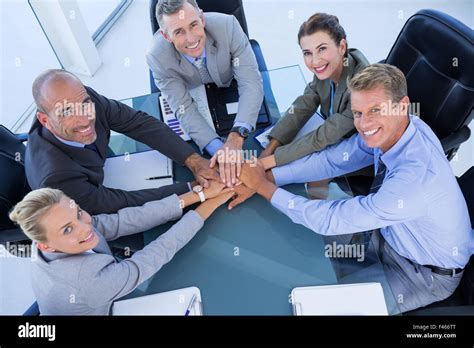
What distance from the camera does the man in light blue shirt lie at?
4.26 ft

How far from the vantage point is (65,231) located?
1.23m

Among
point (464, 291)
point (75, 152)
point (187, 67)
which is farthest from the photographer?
point (187, 67)

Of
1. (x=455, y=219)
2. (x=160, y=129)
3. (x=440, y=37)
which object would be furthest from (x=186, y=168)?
(x=440, y=37)

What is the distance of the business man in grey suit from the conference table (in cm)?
24

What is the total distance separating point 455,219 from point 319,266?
48 cm

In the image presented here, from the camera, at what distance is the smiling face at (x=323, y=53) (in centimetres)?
168

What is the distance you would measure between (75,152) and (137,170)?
0.26m

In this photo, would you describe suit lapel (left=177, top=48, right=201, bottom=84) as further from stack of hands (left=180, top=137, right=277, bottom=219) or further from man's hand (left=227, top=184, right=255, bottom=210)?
man's hand (left=227, top=184, right=255, bottom=210)

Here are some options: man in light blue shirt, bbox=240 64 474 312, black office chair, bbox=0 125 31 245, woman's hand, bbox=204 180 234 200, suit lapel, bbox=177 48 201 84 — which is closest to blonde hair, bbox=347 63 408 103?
man in light blue shirt, bbox=240 64 474 312

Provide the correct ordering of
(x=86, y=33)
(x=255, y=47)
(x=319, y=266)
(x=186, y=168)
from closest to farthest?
(x=319, y=266), (x=186, y=168), (x=255, y=47), (x=86, y=33)

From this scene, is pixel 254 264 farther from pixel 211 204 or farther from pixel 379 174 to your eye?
pixel 379 174

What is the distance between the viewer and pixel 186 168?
1774 mm

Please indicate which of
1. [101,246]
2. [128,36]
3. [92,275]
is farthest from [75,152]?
[128,36]
